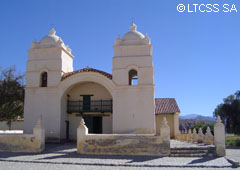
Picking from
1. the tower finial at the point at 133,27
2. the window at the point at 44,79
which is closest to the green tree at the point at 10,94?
the window at the point at 44,79

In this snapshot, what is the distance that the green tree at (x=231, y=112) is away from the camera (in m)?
33.7

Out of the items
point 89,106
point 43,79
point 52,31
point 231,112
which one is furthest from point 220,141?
point 231,112

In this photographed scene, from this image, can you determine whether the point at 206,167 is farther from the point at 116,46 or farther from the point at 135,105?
the point at 116,46

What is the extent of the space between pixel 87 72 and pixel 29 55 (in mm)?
5130

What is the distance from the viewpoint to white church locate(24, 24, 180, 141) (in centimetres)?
1797

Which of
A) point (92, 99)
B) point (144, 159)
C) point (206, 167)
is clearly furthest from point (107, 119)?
point (206, 167)

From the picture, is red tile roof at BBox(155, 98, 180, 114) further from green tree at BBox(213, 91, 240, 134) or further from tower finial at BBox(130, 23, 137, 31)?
green tree at BBox(213, 91, 240, 134)

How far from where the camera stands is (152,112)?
17734 mm

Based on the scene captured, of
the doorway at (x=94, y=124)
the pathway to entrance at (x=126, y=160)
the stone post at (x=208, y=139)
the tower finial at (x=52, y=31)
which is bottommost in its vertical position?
the pathway to entrance at (x=126, y=160)

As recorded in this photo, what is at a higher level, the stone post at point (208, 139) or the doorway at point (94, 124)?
the doorway at point (94, 124)

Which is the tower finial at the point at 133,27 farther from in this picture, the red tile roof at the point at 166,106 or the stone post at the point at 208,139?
the stone post at the point at 208,139

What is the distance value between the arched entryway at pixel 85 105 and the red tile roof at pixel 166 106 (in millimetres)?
5901

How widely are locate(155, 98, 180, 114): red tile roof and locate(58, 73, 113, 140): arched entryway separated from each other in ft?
19.4

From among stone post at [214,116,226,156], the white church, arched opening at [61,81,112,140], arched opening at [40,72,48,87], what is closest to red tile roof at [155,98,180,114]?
the white church
